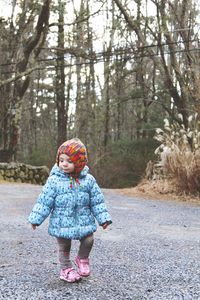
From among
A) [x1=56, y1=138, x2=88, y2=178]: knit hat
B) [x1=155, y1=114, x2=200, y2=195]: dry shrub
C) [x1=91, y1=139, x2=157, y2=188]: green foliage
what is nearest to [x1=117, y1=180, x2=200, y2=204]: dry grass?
[x1=155, y1=114, x2=200, y2=195]: dry shrub

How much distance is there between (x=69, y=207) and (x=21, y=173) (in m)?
11.4

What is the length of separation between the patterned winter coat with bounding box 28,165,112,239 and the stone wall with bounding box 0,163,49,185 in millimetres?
10667

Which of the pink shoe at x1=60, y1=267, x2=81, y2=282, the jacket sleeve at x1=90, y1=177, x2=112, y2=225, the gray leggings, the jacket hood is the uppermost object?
the jacket hood

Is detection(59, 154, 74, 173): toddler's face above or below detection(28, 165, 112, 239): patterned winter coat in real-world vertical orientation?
above

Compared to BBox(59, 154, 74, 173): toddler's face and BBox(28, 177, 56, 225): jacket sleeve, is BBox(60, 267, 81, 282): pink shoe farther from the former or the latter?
BBox(59, 154, 74, 173): toddler's face

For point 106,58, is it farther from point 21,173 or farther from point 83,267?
point 83,267

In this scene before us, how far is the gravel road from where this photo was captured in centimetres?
255

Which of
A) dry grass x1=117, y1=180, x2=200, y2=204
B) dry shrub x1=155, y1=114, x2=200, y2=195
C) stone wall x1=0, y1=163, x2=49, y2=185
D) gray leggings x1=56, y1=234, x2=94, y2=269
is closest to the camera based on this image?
gray leggings x1=56, y1=234, x2=94, y2=269

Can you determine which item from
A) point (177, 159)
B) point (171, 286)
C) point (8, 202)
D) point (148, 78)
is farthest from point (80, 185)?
point (148, 78)

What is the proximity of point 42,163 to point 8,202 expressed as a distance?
1040cm

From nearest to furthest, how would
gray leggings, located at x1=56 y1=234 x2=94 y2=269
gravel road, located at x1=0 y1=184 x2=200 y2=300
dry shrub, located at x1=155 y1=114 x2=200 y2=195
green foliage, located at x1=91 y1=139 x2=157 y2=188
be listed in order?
gravel road, located at x1=0 y1=184 x2=200 y2=300, gray leggings, located at x1=56 y1=234 x2=94 y2=269, dry shrub, located at x1=155 y1=114 x2=200 y2=195, green foliage, located at x1=91 y1=139 x2=157 y2=188

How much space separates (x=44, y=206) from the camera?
266 cm

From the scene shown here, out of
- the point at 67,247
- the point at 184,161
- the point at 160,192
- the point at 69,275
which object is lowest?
the point at 160,192

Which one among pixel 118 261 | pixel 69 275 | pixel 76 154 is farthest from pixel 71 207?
pixel 118 261
